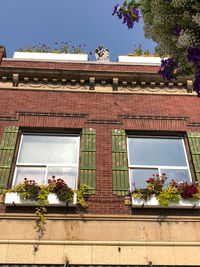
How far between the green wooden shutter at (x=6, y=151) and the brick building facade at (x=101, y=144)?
0.04 meters

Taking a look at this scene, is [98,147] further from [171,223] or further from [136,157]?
[171,223]

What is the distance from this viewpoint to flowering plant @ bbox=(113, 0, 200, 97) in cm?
425

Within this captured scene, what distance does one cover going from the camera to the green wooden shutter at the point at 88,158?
779 centimetres

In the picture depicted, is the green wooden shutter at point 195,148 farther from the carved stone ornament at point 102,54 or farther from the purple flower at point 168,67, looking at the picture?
the carved stone ornament at point 102,54

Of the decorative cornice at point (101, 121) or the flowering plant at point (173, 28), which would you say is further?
the decorative cornice at point (101, 121)

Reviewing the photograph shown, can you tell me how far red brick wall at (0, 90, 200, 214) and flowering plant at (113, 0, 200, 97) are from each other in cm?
382

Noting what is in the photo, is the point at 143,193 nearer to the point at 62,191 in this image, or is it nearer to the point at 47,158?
the point at 62,191

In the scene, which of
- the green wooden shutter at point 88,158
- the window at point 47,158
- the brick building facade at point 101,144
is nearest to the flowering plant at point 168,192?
the brick building facade at point 101,144

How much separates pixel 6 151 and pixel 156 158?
14.9 feet

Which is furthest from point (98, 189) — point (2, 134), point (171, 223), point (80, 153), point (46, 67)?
point (46, 67)

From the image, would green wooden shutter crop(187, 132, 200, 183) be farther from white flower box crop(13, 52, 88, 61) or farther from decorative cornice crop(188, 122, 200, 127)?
white flower box crop(13, 52, 88, 61)

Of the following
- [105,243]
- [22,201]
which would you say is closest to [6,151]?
[22,201]

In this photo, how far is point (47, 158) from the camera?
8.48 meters

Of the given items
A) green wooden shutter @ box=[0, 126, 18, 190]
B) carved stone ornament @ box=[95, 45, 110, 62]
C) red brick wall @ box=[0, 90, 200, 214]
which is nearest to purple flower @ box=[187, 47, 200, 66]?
red brick wall @ box=[0, 90, 200, 214]
